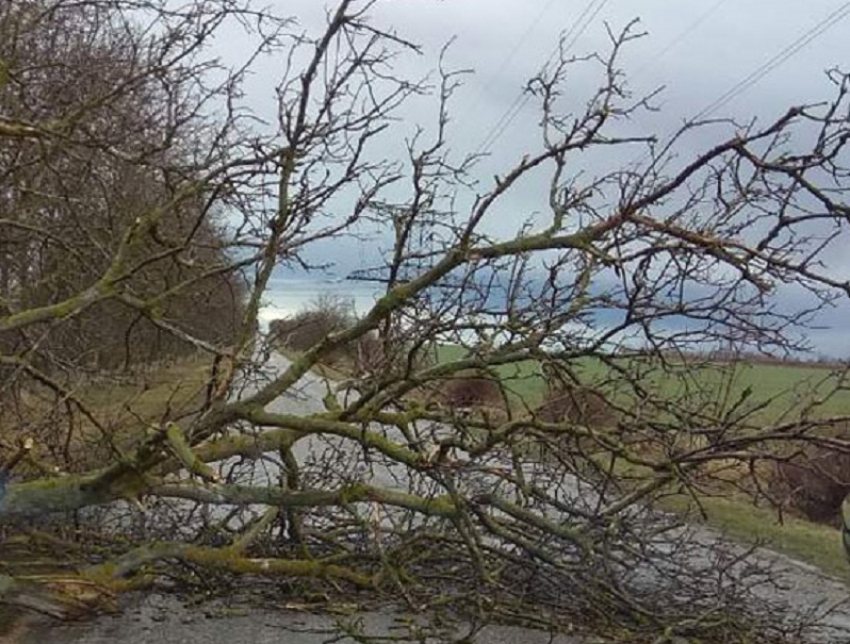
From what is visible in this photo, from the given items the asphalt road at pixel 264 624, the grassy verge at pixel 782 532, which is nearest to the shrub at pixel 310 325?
the asphalt road at pixel 264 624

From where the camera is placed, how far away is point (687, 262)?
523 cm

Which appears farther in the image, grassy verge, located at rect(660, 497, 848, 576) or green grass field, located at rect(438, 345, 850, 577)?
grassy verge, located at rect(660, 497, 848, 576)

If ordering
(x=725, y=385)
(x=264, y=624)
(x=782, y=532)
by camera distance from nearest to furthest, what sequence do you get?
(x=725, y=385) → (x=264, y=624) → (x=782, y=532)

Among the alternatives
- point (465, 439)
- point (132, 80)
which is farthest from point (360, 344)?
point (132, 80)

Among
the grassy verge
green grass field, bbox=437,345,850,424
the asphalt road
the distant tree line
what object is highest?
the distant tree line

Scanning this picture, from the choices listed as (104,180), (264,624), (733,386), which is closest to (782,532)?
(733,386)

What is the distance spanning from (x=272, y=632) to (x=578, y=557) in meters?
1.95

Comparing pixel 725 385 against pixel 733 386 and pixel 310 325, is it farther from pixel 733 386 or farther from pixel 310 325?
pixel 310 325

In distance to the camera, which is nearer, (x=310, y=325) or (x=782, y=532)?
(x=310, y=325)

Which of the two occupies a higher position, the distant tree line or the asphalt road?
the distant tree line

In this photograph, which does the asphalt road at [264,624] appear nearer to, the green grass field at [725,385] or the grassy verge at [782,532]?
the green grass field at [725,385]

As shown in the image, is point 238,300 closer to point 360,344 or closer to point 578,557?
point 360,344

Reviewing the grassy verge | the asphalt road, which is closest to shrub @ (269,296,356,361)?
the asphalt road

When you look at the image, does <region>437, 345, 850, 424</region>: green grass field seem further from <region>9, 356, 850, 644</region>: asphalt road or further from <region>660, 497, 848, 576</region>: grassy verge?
<region>660, 497, 848, 576</region>: grassy verge
